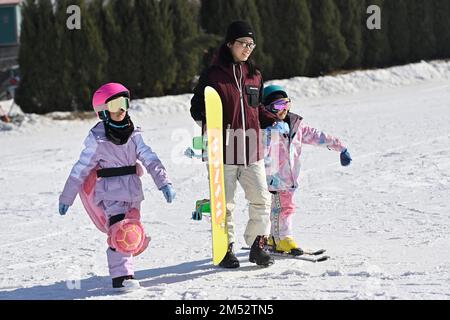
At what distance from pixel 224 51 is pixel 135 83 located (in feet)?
34.8

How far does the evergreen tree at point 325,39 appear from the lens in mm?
19516

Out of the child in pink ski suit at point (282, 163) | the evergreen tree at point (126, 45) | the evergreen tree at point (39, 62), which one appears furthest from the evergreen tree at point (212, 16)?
the child in pink ski suit at point (282, 163)

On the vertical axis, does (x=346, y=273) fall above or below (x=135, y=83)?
below

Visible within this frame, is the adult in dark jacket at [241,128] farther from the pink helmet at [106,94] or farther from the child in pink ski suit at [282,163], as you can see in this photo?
the pink helmet at [106,94]

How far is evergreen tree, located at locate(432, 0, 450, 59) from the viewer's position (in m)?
21.9

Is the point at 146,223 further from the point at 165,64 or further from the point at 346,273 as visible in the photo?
the point at 165,64

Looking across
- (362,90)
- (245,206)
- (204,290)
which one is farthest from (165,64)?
(204,290)

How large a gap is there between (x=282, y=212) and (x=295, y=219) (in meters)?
1.61

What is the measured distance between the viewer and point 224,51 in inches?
246

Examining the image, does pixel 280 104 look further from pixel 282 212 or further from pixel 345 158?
pixel 282 212

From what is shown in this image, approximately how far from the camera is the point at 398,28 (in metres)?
21.1

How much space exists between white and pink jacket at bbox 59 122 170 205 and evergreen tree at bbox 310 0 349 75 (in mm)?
14051

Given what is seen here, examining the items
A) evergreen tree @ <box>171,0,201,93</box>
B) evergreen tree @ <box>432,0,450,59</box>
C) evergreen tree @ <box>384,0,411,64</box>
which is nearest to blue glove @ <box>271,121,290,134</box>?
evergreen tree @ <box>171,0,201,93</box>
